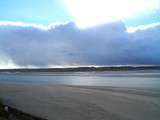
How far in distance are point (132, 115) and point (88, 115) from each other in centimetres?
253

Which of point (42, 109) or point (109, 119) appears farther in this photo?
point (42, 109)

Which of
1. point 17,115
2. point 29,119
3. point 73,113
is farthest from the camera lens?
point 73,113

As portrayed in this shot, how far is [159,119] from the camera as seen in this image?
12414 millimetres

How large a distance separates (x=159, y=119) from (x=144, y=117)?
2.90ft

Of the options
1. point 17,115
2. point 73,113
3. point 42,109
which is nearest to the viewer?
point 17,115

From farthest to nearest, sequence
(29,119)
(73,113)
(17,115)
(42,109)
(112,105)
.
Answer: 1. (112,105)
2. (42,109)
3. (73,113)
4. (17,115)
5. (29,119)

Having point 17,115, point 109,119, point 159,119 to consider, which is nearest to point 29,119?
point 17,115

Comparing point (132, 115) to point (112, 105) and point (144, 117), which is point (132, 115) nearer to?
point (144, 117)

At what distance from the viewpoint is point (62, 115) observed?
13.9 metres

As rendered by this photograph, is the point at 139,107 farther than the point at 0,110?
Yes

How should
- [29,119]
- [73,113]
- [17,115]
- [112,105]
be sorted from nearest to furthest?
[29,119] → [17,115] → [73,113] → [112,105]

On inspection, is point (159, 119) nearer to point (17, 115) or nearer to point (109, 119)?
point (109, 119)

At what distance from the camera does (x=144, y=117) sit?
42.8ft

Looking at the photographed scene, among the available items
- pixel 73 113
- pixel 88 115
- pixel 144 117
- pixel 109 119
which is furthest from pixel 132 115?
pixel 73 113
